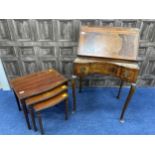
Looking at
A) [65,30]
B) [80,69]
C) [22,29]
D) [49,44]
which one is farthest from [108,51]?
[22,29]

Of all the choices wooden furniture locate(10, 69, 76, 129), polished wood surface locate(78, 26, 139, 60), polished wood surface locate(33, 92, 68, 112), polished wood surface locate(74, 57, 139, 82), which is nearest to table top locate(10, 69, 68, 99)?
wooden furniture locate(10, 69, 76, 129)

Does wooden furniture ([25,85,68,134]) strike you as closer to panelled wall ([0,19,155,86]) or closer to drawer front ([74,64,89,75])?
drawer front ([74,64,89,75])

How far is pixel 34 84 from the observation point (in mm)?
1619

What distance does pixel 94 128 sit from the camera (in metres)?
1.77

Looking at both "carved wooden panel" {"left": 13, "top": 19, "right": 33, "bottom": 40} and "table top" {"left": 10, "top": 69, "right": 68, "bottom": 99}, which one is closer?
"table top" {"left": 10, "top": 69, "right": 68, "bottom": 99}

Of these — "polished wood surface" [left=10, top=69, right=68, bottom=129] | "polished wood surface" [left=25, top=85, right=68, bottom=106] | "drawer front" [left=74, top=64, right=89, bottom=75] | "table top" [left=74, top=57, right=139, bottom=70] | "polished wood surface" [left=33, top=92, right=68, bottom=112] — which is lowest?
"polished wood surface" [left=33, top=92, right=68, bottom=112]

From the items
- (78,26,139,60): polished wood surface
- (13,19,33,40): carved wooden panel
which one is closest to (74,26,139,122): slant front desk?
(78,26,139,60): polished wood surface

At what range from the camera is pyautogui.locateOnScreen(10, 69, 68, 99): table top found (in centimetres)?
152

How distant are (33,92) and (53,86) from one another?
20cm

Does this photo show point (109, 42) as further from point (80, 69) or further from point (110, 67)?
point (80, 69)

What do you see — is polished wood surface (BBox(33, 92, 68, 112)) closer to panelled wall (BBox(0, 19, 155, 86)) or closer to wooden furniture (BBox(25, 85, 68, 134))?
wooden furniture (BBox(25, 85, 68, 134))

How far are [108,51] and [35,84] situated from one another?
2.56 feet

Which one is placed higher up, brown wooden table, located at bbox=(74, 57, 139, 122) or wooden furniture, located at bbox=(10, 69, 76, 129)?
brown wooden table, located at bbox=(74, 57, 139, 122)
